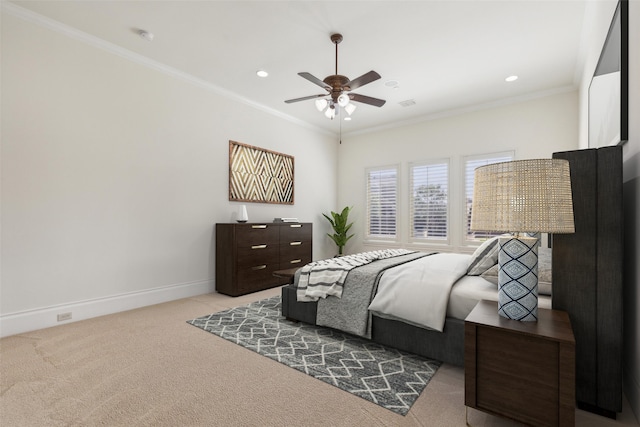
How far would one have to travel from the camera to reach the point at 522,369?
141 cm

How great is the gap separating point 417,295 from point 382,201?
3960 mm

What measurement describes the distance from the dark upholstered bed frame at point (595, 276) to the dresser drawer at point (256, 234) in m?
3.40

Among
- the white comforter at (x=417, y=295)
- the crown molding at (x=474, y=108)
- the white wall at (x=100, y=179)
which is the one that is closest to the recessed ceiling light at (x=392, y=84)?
the crown molding at (x=474, y=108)

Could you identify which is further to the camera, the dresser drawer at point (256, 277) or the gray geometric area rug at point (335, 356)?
the dresser drawer at point (256, 277)

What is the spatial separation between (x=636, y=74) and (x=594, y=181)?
628 millimetres

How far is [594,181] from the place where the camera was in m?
1.61

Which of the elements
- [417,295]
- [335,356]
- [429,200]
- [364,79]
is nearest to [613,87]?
[364,79]

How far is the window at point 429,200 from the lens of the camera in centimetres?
527

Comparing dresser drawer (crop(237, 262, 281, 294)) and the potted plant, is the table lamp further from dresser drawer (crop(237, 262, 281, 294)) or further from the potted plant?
the potted plant

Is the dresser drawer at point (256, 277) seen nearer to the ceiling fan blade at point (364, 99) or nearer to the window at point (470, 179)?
the ceiling fan blade at point (364, 99)

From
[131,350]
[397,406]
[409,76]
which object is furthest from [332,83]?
[131,350]

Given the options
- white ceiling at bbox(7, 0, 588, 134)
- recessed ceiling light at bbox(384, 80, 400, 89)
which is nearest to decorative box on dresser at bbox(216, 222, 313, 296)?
white ceiling at bbox(7, 0, 588, 134)

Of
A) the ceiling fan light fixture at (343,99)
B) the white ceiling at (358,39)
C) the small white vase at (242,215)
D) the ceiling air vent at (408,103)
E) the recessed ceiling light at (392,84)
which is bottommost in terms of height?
the small white vase at (242,215)

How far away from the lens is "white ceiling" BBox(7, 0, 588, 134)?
271 cm
